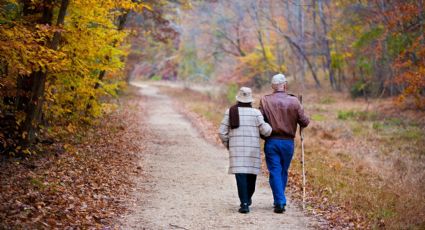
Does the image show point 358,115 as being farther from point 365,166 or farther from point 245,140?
point 245,140

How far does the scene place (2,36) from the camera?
8695 millimetres

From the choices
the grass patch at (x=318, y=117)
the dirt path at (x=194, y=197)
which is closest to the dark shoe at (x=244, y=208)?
the dirt path at (x=194, y=197)

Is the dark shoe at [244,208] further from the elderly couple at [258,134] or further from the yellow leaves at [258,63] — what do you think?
the yellow leaves at [258,63]

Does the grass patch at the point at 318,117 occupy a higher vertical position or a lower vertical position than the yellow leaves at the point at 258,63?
Result: lower

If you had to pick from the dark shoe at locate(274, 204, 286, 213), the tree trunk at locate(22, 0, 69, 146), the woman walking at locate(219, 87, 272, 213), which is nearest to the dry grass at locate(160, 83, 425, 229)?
the dark shoe at locate(274, 204, 286, 213)

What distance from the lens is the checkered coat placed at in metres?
8.27

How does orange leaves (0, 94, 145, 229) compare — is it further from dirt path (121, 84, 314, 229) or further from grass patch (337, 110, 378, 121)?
grass patch (337, 110, 378, 121)

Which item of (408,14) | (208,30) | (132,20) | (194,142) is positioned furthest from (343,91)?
(194,142)

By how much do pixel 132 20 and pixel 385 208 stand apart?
57.8 ft

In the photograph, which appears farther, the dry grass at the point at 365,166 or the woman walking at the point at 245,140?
the dry grass at the point at 365,166

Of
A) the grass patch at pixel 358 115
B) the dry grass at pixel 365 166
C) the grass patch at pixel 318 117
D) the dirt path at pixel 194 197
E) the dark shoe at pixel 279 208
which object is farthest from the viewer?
the grass patch at pixel 358 115

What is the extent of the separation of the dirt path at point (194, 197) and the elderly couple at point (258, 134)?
1.62ft

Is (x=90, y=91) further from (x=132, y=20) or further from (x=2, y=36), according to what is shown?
(x=132, y=20)

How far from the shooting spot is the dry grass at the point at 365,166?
8.63m
